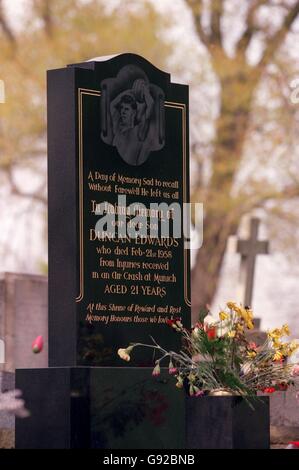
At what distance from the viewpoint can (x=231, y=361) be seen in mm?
13359

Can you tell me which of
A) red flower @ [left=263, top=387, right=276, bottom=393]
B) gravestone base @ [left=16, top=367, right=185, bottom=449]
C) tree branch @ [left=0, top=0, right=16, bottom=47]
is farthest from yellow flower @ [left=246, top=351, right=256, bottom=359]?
tree branch @ [left=0, top=0, right=16, bottom=47]

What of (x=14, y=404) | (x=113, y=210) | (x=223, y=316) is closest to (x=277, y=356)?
(x=223, y=316)

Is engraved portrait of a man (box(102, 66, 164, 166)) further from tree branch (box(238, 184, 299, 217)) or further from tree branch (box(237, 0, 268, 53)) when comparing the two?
tree branch (box(237, 0, 268, 53))

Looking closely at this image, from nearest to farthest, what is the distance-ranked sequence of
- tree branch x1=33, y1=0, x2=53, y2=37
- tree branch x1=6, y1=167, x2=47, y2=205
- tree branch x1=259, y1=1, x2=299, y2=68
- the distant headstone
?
the distant headstone < tree branch x1=6, y1=167, x2=47, y2=205 < tree branch x1=33, y1=0, x2=53, y2=37 < tree branch x1=259, y1=1, x2=299, y2=68

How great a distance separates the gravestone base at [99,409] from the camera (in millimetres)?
13164

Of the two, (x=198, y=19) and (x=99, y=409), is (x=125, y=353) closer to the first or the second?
(x=99, y=409)

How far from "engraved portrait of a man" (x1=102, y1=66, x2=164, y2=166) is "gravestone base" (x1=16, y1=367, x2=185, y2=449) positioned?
1.97m

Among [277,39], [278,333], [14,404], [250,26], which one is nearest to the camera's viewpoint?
[278,333]

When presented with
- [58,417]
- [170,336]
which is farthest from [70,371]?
[170,336]

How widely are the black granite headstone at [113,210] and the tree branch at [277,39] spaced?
1580 cm

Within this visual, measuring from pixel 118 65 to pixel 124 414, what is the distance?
3027 millimetres

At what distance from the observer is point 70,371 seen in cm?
1320

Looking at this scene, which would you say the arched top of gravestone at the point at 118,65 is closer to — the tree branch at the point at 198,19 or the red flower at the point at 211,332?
the red flower at the point at 211,332

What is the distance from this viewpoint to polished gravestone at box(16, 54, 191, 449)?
1334 cm
